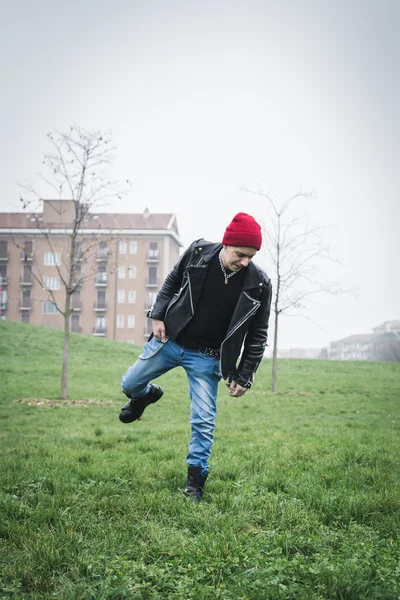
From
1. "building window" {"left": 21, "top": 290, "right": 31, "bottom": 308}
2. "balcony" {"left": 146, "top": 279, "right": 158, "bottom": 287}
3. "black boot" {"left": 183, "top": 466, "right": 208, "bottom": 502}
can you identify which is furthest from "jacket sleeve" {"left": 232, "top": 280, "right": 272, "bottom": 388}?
"building window" {"left": 21, "top": 290, "right": 31, "bottom": 308}

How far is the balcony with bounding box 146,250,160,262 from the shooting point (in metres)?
60.1

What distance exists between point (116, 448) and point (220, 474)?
191cm

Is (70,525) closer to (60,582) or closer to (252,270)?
(60,582)

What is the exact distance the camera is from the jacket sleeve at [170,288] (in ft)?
14.2

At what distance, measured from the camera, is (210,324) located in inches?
165

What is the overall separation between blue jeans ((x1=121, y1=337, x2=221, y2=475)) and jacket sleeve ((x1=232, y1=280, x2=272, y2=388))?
237 millimetres

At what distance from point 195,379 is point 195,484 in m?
0.89

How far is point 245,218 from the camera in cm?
395

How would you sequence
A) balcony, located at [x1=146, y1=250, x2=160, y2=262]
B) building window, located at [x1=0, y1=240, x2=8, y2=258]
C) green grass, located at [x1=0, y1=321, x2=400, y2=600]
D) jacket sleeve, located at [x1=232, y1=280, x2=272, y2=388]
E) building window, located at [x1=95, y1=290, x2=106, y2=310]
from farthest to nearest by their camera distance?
building window, located at [x1=0, y1=240, x2=8, y2=258] < building window, located at [x1=95, y1=290, x2=106, y2=310] < balcony, located at [x1=146, y1=250, x2=160, y2=262] < jacket sleeve, located at [x1=232, y1=280, x2=272, y2=388] < green grass, located at [x1=0, y1=321, x2=400, y2=600]

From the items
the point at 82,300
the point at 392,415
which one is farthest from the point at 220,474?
the point at 82,300

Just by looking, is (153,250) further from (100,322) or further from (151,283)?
(100,322)

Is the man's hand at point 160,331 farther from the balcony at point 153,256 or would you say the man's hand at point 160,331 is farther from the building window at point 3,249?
the building window at point 3,249

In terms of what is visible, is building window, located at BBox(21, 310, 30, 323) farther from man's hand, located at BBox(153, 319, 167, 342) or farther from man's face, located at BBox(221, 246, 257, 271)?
man's face, located at BBox(221, 246, 257, 271)

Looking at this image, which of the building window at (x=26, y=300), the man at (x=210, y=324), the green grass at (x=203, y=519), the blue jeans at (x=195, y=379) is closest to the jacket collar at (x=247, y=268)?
the man at (x=210, y=324)
